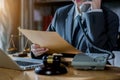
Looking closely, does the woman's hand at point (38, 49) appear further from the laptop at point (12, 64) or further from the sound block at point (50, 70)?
the sound block at point (50, 70)

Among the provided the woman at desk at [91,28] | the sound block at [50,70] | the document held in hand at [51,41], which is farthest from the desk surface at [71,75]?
the woman at desk at [91,28]

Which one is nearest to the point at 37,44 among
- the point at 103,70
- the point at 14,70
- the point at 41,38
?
the point at 41,38

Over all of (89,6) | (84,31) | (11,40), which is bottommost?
(11,40)

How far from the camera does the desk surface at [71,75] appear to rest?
902mm

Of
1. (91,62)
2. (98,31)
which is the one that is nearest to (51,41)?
(91,62)

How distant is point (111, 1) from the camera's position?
2455 millimetres

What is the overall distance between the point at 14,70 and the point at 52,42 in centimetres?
22

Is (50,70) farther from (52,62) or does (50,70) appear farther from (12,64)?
(12,64)

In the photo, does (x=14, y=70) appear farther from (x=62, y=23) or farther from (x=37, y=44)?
(x=62, y=23)

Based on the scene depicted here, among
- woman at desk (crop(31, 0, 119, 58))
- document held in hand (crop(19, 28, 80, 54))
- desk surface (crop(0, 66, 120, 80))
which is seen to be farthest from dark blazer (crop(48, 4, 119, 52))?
desk surface (crop(0, 66, 120, 80))

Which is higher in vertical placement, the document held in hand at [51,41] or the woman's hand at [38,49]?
the document held in hand at [51,41]

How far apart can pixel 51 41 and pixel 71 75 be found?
0.81 feet

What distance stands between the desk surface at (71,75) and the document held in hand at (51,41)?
0.15 metres

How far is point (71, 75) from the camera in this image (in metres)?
0.94
